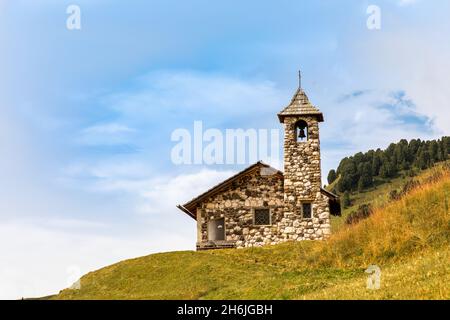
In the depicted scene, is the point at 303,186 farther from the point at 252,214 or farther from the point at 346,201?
the point at 346,201

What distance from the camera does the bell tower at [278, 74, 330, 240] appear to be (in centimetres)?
3825

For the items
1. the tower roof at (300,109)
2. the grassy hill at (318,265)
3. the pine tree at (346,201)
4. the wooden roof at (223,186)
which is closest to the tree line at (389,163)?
the pine tree at (346,201)

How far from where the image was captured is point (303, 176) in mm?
39125

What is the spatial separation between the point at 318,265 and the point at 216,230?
43.6ft

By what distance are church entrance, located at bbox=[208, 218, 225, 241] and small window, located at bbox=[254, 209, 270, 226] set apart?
2139 mm

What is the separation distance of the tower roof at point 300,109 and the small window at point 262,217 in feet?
19.4

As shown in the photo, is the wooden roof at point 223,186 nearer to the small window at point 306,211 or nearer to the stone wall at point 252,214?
the stone wall at point 252,214

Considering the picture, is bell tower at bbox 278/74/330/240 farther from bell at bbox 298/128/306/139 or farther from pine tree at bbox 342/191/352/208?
pine tree at bbox 342/191/352/208

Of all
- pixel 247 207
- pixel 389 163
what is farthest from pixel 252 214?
pixel 389 163

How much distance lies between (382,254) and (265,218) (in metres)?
14.5

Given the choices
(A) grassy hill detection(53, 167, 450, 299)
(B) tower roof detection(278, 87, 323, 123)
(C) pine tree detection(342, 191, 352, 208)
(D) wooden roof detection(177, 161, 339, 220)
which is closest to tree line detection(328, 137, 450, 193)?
(C) pine tree detection(342, 191, 352, 208)

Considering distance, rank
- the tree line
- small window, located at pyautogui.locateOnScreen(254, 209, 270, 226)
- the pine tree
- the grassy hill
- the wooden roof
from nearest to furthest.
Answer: the grassy hill, small window, located at pyautogui.locateOnScreen(254, 209, 270, 226), the wooden roof, the pine tree, the tree line
